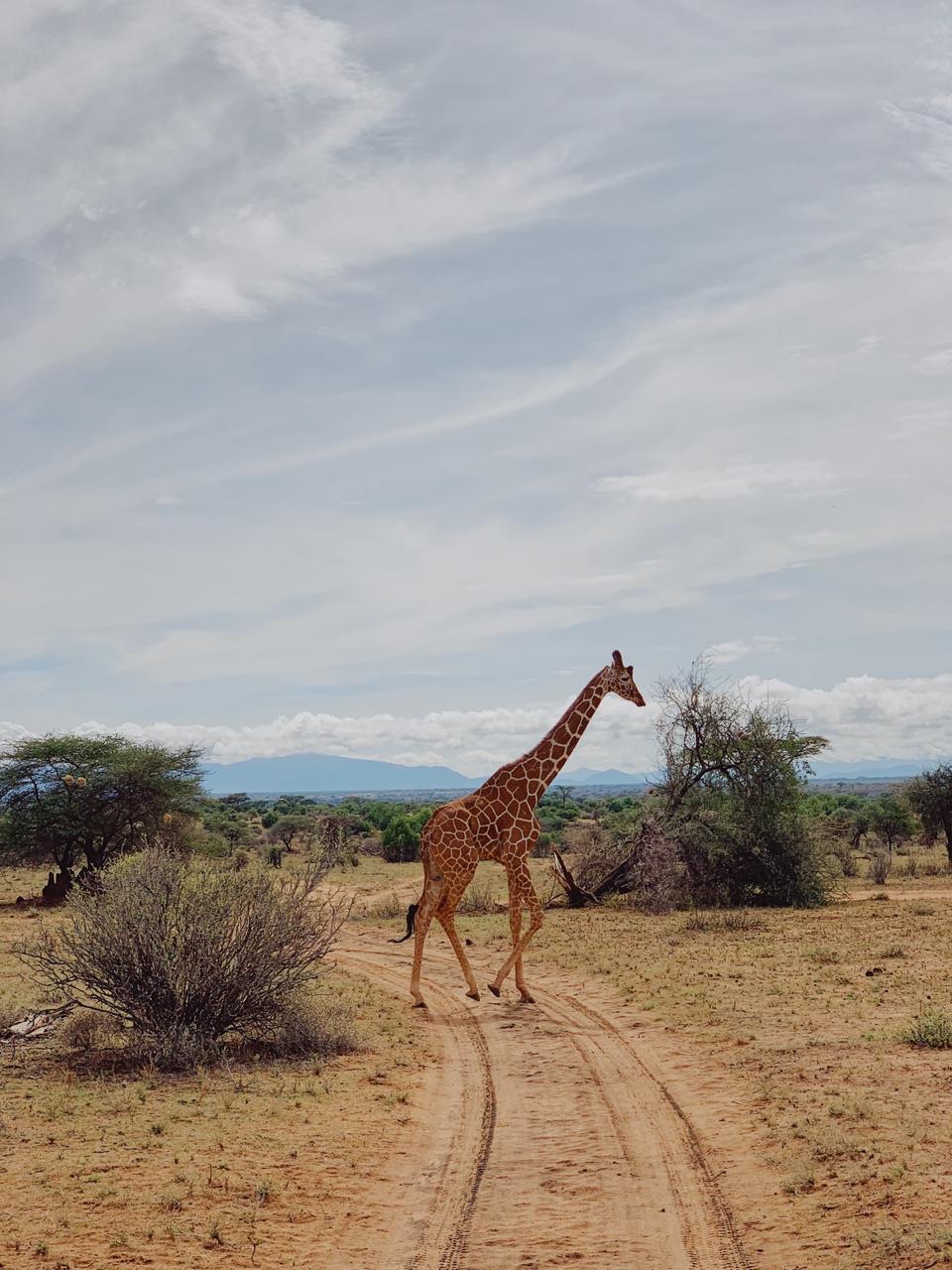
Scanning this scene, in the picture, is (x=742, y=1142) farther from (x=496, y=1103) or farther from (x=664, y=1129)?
(x=496, y=1103)

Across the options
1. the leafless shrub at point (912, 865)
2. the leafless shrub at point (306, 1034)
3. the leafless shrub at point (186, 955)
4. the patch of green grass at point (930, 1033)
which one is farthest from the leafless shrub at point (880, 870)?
the leafless shrub at point (186, 955)

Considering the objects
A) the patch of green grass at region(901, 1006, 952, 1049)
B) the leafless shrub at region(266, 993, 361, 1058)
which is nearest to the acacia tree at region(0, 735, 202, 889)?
the leafless shrub at region(266, 993, 361, 1058)

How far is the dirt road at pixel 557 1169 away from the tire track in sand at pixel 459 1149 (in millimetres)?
14

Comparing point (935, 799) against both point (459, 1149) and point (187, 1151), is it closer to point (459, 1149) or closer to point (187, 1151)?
point (459, 1149)

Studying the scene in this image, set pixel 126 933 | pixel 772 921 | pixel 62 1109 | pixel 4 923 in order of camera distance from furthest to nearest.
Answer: pixel 4 923, pixel 772 921, pixel 126 933, pixel 62 1109

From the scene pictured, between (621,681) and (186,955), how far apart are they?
667cm

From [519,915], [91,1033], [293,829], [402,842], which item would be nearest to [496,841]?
[519,915]

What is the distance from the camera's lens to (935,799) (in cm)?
3553

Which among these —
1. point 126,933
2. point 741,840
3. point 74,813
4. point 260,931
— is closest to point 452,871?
point 260,931

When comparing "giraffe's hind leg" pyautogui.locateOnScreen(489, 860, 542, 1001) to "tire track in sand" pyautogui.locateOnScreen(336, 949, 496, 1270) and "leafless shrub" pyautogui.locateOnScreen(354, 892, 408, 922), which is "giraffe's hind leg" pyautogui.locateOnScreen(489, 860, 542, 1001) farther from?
"leafless shrub" pyautogui.locateOnScreen(354, 892, 408, 922)

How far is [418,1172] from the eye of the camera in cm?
Answer: 779

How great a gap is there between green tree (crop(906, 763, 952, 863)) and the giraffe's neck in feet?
81.3

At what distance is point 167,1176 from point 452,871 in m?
6.73

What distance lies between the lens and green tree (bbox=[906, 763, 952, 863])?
116 ft
